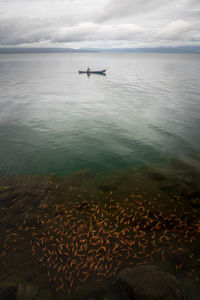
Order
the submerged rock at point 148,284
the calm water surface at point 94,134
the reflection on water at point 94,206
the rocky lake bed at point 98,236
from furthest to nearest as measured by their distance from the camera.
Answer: the calm water surface at point 94,134 → the reflection on water at point 94,206 → the rocky lake bed at point 98,236 → the submerged rock at point 148,284

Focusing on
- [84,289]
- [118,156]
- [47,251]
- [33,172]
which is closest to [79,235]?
[47,251]

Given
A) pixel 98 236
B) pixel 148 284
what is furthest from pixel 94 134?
pixel 148 284

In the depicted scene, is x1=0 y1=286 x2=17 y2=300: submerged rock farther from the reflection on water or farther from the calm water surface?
the calm water surface

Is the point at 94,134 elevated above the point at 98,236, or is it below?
above

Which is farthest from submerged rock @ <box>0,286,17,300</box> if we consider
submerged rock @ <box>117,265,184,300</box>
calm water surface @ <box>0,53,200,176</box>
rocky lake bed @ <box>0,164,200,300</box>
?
calm water surface @ <box>0,53,200,176</box>

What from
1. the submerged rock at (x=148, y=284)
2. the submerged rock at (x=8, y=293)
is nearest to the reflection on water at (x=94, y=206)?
the submerged rock at (x=8, y=293)

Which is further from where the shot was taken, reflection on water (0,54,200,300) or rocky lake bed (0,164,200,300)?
reflection on water (0,54,200,300)

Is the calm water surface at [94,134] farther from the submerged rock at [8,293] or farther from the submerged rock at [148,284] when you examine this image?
the submerged rock at [148,284]

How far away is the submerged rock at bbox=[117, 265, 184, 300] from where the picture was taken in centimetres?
691

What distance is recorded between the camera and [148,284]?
7.19 m

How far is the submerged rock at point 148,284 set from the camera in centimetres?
691

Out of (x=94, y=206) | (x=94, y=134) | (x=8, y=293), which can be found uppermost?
(x=94, y=134)

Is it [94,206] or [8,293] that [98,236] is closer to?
[94,206]

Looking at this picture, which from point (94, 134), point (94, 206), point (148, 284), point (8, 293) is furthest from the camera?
point (94, 134)
